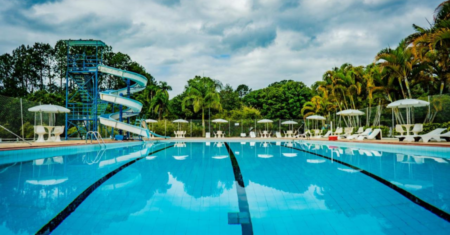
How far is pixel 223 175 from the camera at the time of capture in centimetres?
532

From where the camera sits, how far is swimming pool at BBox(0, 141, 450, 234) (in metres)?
2.56

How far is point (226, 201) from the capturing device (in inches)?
136

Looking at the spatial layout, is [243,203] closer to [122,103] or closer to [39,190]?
[39,190]

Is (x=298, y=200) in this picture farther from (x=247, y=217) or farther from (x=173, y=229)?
(x=173, y=229)

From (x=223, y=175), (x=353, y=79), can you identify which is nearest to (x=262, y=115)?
(x=353, y=79)

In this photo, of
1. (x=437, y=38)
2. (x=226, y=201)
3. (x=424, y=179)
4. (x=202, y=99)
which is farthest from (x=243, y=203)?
(x=202, y=99)

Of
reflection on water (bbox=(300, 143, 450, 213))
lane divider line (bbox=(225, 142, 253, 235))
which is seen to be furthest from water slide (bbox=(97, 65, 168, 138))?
reflection on water (bbox=(300, 143, 450, 213))

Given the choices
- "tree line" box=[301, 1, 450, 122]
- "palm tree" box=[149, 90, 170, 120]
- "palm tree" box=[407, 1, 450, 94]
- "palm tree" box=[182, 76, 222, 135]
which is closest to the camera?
"palm tree" box=[407, 1, 450, 94]

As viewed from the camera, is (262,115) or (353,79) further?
(262,115)

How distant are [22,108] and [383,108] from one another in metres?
19.8

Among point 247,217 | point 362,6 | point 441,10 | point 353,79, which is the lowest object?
point 247,217

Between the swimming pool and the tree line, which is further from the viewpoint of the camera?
the tree line

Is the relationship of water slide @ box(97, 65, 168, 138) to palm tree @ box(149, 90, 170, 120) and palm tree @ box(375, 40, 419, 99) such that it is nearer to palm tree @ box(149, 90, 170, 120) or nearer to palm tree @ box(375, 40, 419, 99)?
palm tree @ box(149, 90, 170, 120)

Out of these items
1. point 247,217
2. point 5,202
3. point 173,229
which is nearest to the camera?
point 173,229
